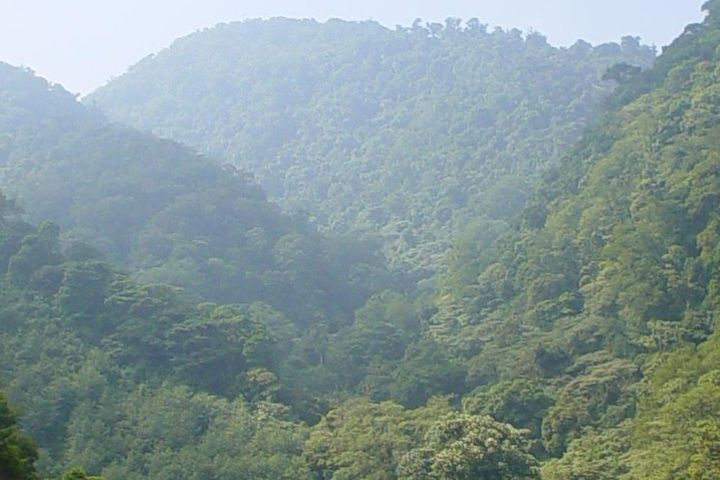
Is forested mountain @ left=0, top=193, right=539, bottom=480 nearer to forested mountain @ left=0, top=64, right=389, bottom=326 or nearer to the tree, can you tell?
the tree

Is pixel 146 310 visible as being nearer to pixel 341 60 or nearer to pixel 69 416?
pixel 69 416

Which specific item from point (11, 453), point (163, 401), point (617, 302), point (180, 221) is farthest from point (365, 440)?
point (180, 221)

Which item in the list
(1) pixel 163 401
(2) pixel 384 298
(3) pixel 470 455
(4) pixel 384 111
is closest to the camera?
(3) pixel 470 455

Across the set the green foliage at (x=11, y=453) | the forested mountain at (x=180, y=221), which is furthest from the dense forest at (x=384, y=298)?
the forested mountain at (x=180, y=221)

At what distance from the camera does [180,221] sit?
168ft

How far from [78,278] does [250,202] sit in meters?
23.5

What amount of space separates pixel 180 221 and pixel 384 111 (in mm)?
39344

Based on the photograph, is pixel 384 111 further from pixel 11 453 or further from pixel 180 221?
pixel 11 453

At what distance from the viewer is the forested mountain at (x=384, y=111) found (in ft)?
221

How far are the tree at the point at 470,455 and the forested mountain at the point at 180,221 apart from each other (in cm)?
2287

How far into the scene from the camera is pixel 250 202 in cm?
5644

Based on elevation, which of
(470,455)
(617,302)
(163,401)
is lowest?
(470,455)

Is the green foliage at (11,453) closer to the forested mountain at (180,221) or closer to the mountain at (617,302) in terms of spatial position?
the mountain at (617,302)

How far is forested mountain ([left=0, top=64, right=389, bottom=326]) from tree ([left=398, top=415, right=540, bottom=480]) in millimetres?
22871
